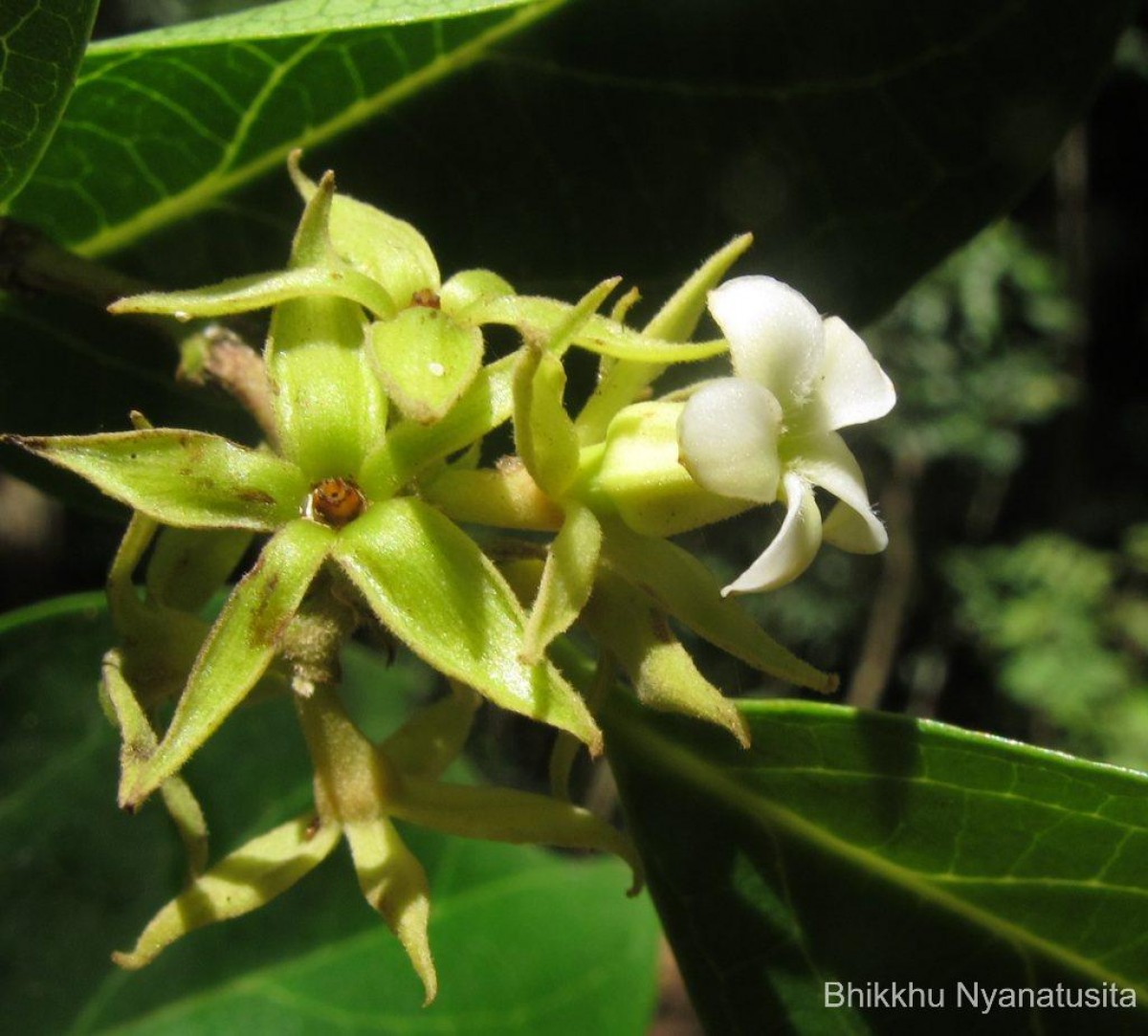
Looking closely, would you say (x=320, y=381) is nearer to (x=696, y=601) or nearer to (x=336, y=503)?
(x=336, y=503)

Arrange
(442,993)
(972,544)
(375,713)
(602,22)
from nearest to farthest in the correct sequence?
(602,22) < (442,993) < (375,713) < (972,544)

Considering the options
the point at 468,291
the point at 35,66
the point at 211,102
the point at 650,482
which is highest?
the point at 211,102

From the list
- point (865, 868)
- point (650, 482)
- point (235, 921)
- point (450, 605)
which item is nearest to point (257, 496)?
point (450, 605)

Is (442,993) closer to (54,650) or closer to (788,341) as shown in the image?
(54,650)

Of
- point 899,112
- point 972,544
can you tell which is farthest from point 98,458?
point 972,544

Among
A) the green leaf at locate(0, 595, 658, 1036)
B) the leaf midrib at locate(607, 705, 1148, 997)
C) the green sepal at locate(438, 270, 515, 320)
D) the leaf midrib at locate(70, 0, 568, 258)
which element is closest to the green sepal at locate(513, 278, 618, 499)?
the green sepal at locate(438, 270, 515, 320)

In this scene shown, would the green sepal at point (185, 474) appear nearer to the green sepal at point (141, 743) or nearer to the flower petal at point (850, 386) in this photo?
the green sepal at point (141, 743)

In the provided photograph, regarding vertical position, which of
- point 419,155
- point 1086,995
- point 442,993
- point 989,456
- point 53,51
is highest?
point 989,456

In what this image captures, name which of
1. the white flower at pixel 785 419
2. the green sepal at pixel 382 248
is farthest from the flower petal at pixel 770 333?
the green sepal at pixel 382 248
